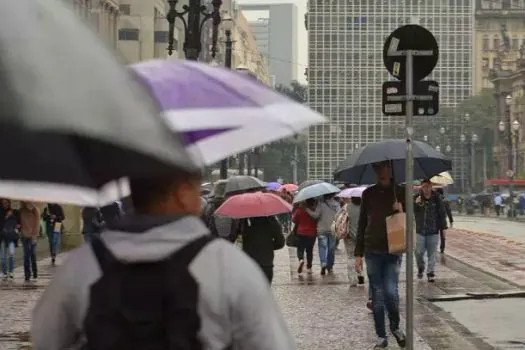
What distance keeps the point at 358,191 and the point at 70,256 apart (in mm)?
15545

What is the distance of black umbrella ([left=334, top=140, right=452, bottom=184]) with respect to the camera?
37.8 ft

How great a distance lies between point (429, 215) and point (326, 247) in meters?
3.16

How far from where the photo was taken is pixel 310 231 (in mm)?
22219

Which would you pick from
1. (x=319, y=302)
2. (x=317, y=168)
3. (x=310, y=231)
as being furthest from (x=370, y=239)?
(x=317, y=168)

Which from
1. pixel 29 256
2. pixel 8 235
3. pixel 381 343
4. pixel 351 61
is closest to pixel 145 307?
pixel 381 343

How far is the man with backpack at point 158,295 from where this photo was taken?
295cm

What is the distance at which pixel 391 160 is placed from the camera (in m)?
12.2

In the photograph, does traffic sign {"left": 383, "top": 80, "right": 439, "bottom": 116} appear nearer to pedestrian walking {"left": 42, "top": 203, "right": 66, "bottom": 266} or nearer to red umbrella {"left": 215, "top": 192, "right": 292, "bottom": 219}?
red umbrella {"left": 215, "top": 192, "right": 292, "bottom": 219}

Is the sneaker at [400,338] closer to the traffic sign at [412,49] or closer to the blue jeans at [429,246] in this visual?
the traffic sign at [412,49]

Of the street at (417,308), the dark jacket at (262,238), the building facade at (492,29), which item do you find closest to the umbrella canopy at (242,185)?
the street at (417,308)

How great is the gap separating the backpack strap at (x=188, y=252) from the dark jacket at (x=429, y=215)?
638 inches

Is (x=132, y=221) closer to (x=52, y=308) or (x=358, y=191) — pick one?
(x=52, y=308)

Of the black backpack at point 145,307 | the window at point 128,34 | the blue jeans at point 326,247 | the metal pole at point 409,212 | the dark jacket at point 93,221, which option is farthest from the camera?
the window at point 128,34

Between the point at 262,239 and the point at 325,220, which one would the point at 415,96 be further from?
the point at 325,220
